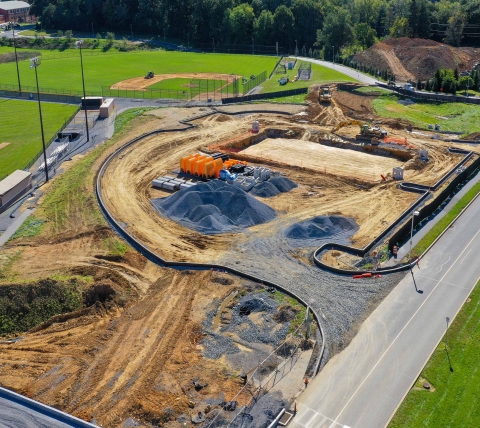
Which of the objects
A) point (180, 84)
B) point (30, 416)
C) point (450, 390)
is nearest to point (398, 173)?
point (450, 390)

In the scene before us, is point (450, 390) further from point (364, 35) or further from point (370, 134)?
point (364, 35)

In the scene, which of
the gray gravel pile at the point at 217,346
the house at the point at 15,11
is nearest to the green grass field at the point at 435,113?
the gray gravel pile at the point at 217,346

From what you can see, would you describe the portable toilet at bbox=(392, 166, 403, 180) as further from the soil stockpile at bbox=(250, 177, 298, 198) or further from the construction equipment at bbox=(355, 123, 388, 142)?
the construction equipment at bbox=(355, 123, 388, 142)

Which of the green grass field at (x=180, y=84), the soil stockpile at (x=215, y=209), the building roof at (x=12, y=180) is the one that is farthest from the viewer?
the green grass field at (x=180, y=84)

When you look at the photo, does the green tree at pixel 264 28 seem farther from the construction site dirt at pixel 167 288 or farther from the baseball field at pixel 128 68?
the construction site dirt at pixel 167 288

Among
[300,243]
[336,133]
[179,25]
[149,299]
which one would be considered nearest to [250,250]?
[300,243]

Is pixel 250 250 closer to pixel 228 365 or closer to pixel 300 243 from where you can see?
pixel 300 243
